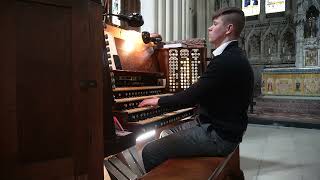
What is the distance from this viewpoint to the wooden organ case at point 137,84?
89.0 inches

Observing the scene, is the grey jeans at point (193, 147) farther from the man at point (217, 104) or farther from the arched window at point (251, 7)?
the arched window at point (251, 7)

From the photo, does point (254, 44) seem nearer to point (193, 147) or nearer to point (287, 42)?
point (287, 42)

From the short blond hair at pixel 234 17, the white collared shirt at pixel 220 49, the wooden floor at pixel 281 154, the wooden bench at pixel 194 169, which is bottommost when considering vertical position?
the wooden floor at pixel 281 154

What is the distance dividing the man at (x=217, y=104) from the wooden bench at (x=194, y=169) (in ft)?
0.30

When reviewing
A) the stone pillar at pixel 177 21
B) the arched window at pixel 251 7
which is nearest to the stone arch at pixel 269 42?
the arched window at pixel 251 7

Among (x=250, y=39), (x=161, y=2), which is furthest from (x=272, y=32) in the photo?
(x=161, y=2)

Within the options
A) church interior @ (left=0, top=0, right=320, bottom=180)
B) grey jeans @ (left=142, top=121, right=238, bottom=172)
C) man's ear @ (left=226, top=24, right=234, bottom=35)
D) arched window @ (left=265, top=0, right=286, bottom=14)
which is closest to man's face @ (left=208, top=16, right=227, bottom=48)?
man's ear @ (left=226, top=24, right=234, bottom=35)

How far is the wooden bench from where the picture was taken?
165 centimetres

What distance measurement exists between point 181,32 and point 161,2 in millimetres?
1016

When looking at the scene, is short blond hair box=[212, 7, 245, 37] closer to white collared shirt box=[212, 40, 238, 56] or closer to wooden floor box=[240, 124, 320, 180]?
white collared shirt box=[212, 40, 238, 56]

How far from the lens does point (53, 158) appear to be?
1.19 m

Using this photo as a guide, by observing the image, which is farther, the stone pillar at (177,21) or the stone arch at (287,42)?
the stone arch at (287,42)

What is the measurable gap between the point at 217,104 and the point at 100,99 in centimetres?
101

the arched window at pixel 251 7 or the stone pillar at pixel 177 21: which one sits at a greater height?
the arched window at pixel 251 7
